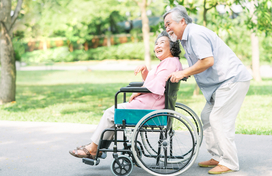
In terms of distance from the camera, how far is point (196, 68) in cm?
326

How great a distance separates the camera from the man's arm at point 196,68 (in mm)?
3238

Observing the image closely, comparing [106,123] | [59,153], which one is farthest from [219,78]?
[59,153]

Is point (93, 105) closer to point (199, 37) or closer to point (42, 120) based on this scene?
point (42, 120)

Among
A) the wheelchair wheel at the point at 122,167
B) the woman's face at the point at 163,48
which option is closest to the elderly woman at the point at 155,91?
the woman's face at the point at 163,48

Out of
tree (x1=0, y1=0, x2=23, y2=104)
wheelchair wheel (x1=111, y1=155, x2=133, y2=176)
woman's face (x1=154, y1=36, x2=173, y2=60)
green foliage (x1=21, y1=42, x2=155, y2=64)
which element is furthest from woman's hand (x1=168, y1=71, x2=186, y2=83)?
green foliage (x1=21, y1=42, x2=155, y2=64)

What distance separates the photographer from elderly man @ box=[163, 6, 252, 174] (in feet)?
11.0

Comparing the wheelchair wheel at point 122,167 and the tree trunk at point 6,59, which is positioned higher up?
the tree trunk at point 6,59

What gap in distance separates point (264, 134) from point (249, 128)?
498 millimetres

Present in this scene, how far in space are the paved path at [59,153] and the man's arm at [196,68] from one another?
3.40ft

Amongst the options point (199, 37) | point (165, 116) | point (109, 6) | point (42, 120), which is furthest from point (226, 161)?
point (109, 6)

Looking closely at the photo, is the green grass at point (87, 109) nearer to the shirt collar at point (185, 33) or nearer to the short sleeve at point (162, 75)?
the short sleeve at point (162, 75)

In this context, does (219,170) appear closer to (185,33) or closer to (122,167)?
(122,167)

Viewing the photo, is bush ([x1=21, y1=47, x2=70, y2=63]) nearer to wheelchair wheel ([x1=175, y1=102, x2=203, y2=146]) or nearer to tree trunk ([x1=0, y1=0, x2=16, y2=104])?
tree trunk ([x1=0, y1=0, x2=16, y2=104])

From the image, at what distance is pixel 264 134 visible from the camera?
5.25 m
